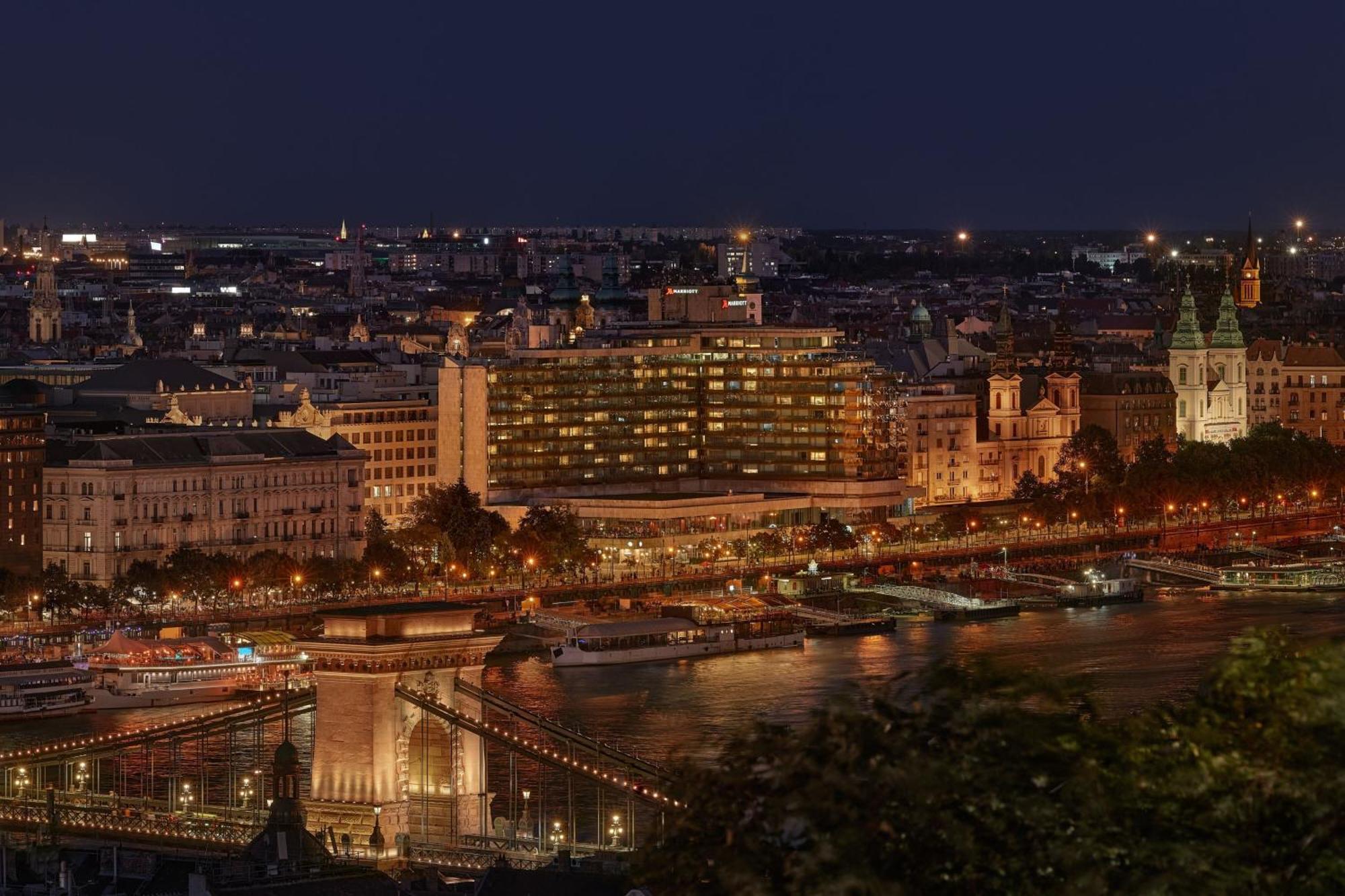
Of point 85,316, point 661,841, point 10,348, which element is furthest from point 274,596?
point 85,316

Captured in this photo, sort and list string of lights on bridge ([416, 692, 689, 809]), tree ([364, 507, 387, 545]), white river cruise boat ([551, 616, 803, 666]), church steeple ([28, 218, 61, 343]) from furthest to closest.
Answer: church steeple ([28, 218, 61, 343])
tree ([364, 507, 387, 545])
white river cruise boat ([551, 616, 803, 666])
string of lights on bridge ([416, 692, 689, 809])

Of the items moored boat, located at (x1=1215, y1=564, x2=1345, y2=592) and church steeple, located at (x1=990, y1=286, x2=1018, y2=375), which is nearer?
moored boat, located at (x1=1215, y1=564, x2=1345, y2=592)

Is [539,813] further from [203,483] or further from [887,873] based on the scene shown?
[203,483]

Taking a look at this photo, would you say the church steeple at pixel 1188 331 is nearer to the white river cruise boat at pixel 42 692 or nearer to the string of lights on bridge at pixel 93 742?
the white river cruise boat at pixel 42 692

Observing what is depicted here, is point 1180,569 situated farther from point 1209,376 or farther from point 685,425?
point 1209,376

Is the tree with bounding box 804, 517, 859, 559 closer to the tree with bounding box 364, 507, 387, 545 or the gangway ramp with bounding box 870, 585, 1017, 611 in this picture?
the gangway ramp with bounding box 870, 585, 1017, 611

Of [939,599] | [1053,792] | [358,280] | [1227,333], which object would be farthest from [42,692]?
[358,280]

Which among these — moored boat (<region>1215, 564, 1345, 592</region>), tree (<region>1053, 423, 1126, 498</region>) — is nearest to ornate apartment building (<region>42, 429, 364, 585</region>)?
moored boat (<region>1215, 564, 1345, 592</region>)
